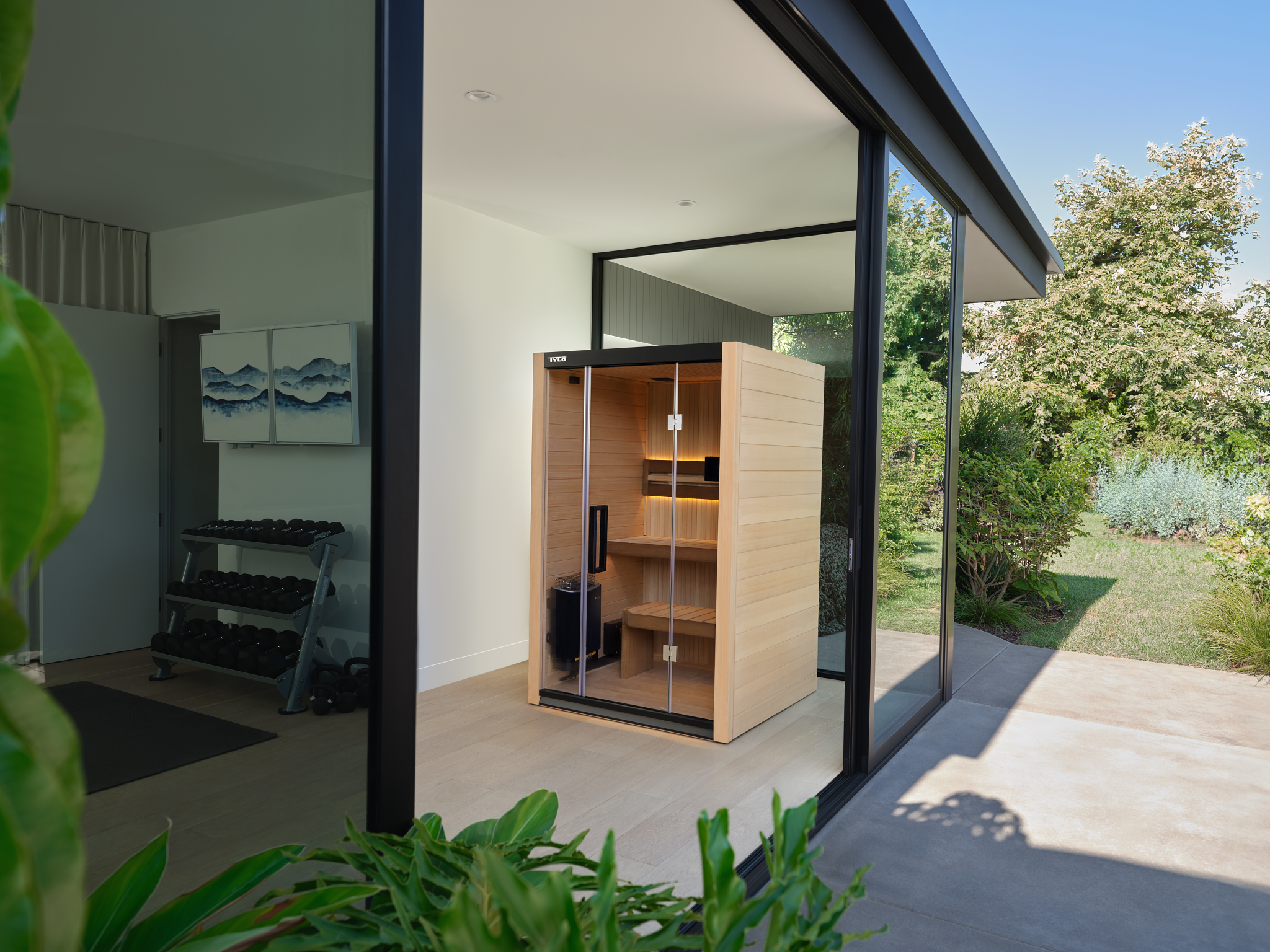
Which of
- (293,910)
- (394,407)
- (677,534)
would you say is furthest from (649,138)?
(293,910)

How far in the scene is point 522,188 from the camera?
4668mm

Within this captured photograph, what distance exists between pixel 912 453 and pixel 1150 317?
12.4 meters

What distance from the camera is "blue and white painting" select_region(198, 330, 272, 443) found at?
1.11 m

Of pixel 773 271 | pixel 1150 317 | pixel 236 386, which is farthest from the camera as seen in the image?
pixel 1150 317

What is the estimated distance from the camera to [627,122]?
3730mm

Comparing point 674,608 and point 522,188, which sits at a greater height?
point 522,188

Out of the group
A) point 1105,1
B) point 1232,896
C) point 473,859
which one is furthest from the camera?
point 1105,1

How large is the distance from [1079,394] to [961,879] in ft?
45.6

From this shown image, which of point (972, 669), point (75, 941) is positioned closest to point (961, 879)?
point (75, 941)

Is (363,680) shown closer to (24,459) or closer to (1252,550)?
(24,459)

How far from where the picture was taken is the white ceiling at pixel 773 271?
544 centimetres

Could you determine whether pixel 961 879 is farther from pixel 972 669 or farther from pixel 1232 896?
pixel 972 669

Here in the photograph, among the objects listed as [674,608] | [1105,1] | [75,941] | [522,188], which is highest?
[1105,1]

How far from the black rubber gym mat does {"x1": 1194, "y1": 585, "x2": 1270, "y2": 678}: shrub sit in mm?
6802
